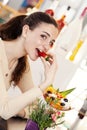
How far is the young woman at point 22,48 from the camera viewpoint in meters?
1.09

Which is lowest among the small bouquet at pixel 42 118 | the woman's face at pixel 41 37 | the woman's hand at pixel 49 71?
the small bouquet at pixel 42 118

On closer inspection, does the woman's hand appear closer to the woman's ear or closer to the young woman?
the young woman

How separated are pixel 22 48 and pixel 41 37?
12cm

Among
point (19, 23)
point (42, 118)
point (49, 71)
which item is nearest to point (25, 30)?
point (19, 23)

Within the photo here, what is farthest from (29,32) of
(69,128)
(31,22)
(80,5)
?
(80,5)

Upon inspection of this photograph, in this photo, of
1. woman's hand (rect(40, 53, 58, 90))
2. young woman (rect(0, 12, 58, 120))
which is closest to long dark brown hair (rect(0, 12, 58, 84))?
young woman (rect(0, 12, 58, 120))

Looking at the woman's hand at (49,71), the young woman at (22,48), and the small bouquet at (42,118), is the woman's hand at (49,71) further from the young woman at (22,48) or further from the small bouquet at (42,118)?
the small bouquet at (42,118)

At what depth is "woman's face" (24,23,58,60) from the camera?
1.22 meters

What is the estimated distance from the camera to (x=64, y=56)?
1.86 metres

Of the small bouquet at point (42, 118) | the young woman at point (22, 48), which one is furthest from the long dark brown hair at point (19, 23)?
the small bouquet at point (42, 118)

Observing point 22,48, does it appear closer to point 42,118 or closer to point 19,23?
point 19,23

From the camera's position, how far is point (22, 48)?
130 cm

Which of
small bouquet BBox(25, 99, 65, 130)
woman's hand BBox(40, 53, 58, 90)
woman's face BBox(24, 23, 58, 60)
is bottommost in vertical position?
small bouquet BBox(25, 99, 65, 130)

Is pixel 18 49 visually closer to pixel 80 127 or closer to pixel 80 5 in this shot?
pixel 80 127
